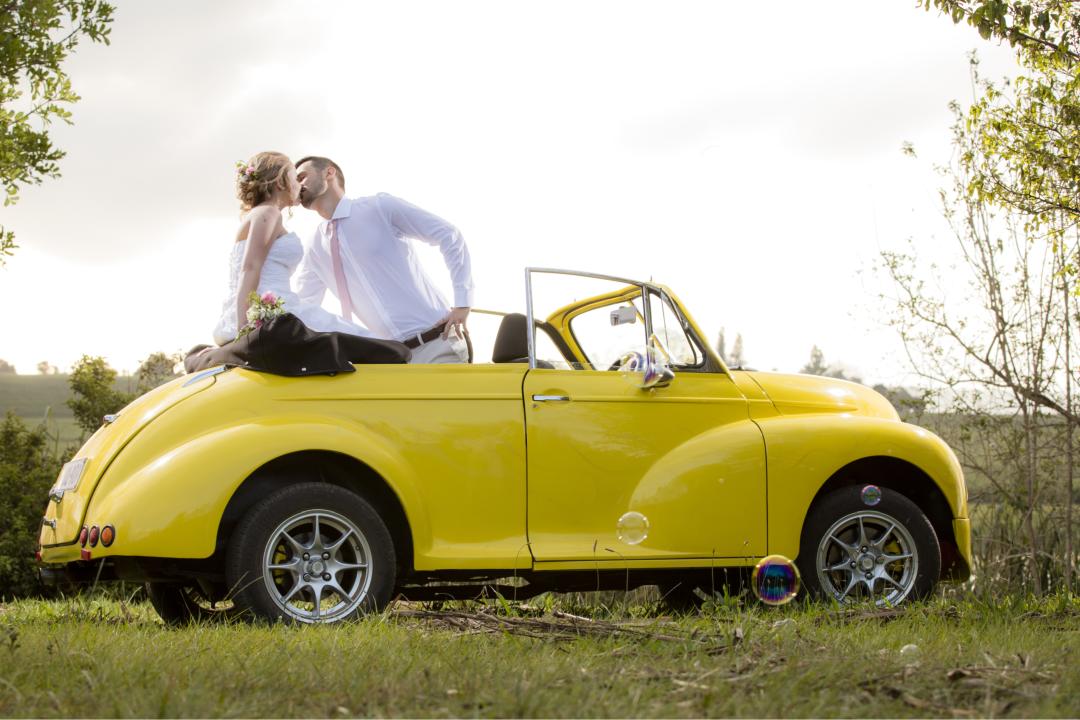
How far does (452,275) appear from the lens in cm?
648

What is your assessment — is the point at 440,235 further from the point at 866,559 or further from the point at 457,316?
the point at 866,559

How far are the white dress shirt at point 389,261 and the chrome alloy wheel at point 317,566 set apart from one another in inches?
64.6

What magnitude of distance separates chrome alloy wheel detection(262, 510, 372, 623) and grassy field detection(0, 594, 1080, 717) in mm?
256

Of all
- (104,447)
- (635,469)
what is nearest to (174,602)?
(104,447)

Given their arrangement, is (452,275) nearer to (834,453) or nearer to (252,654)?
(834,453)

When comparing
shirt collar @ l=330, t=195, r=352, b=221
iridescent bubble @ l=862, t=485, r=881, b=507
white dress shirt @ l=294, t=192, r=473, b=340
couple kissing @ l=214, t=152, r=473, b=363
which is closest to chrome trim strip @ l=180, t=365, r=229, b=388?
couple kissing @ l=214, t=152, r=473, b=363

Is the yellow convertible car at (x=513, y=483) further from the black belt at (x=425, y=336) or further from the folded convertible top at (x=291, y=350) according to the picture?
the black belt at (x=425, y=336)

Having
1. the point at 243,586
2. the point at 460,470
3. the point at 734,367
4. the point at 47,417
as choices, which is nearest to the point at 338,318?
the point at 460,470

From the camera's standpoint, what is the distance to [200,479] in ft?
16.7

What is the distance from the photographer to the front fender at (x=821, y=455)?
5.94 metres

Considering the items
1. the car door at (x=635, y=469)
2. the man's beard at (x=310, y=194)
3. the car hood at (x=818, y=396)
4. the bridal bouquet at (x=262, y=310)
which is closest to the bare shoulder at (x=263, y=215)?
the man's beard at (x=310, y=194)

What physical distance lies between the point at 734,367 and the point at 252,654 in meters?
3.44

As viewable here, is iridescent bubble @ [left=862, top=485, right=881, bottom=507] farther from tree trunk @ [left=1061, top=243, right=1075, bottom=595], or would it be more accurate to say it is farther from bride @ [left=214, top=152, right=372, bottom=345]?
tree trunk @ [left=1061, top=243, right=1075, bottom=595]

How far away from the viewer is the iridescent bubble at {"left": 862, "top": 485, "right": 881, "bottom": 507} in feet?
19.7
